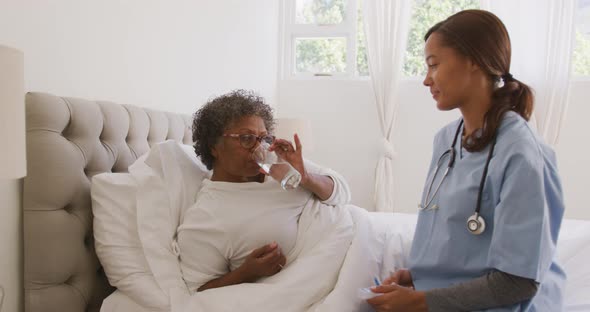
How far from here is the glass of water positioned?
1.44 meters

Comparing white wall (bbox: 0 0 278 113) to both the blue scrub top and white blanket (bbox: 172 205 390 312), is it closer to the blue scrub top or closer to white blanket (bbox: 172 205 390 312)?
white blanket (bbox: 172 205 390 312)

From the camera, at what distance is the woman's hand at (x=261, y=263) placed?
1349mm

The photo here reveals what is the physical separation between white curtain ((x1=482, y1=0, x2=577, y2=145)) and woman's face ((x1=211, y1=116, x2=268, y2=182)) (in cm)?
288

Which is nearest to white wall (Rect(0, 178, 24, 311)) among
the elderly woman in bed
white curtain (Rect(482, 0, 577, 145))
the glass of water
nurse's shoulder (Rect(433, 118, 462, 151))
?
the elderly woman in bed

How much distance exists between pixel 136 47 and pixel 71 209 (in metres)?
0.84

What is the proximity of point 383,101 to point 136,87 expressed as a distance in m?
2.44

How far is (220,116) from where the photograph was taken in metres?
1.58

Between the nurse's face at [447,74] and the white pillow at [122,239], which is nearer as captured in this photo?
the nurse's face at [447,74]

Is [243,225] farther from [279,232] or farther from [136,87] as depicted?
[136,87]

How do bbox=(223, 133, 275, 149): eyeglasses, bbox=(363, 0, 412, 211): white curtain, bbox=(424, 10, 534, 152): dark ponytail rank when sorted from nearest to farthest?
bbox=(424, 10, 534, 152): dark ponytail → bbox=(223, 133, 275, 149): eyeglasses → bbox=(363, 0, 412, 211): white curtain

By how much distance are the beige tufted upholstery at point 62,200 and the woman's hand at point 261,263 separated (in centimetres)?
53

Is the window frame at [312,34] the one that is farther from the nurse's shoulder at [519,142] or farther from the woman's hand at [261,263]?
the nurse's shoulder at [519,142]

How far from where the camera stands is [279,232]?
1.46m

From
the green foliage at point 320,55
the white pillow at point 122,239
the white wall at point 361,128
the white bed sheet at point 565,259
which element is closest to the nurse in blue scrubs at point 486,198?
the white bed sheet at point 565,259
